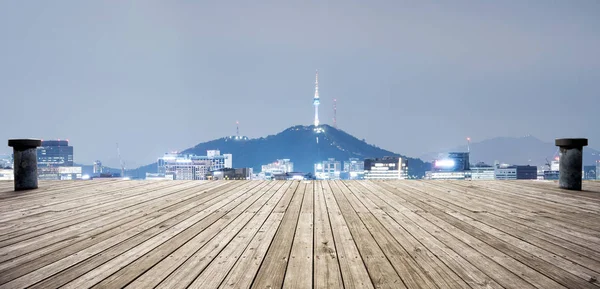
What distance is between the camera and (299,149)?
552 ft

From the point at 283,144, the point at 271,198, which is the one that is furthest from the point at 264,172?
the point at 271,198

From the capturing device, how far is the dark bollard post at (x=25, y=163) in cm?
625

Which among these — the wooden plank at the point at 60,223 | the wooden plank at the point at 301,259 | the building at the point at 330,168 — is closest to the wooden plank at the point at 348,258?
the wooden plank at the point at 301,259

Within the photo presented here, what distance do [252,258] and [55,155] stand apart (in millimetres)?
177186

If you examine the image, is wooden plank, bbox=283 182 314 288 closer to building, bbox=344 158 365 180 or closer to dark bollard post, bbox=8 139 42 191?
dark bollard post, bbox=8 139 42 191

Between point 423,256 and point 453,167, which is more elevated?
point 423,256

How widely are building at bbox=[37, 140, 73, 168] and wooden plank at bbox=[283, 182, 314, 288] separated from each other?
16765cm

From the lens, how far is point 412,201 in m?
5.08

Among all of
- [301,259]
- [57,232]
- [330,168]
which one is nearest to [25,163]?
[57,232]

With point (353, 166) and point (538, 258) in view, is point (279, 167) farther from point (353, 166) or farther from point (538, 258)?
point (538, 258)

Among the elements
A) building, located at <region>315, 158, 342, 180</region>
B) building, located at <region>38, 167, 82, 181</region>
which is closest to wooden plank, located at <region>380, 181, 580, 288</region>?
building, located at <region>38, 167, 82, 181</region>

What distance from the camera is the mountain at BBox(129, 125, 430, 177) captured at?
160 m

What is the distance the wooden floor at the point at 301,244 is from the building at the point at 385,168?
380ft

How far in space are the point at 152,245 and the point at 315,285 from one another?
1645mm
